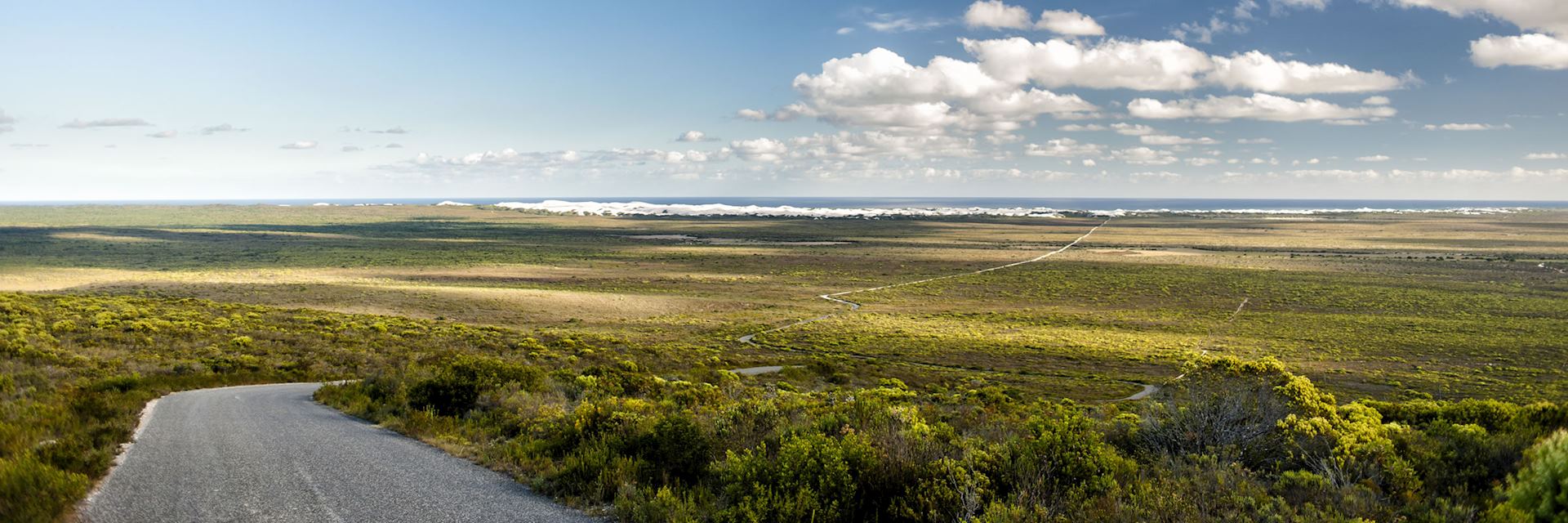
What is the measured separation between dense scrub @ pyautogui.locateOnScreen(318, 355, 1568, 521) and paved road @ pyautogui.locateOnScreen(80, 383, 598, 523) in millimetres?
550

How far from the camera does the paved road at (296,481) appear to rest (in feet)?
25.6

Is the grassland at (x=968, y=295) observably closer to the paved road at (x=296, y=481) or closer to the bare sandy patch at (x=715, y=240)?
the bare sandy patch at (x=715, y=240)

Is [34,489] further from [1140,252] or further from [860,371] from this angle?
[1140,252]

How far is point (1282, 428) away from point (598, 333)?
4026cm

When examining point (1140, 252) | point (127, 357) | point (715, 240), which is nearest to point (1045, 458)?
point (127, 357)

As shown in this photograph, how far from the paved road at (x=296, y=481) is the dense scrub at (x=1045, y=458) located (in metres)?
0.55

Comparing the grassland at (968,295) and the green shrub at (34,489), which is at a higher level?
the green shrub at (34,489)

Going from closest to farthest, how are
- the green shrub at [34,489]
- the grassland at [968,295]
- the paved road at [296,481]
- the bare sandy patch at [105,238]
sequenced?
the green shrub at [34,489] → the paved road at [296,481] → the grassland at [968,295] → the bare sandy patch at [105,238]

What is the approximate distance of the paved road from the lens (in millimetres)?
7789

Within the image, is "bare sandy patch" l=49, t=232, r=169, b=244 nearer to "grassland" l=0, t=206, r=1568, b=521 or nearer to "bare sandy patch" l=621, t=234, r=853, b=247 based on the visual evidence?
"grassland" l=0, t=206, r=1568, b=521

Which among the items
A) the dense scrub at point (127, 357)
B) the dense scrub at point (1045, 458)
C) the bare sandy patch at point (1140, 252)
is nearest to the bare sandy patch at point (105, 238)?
the dense scrub at point (127, 357)

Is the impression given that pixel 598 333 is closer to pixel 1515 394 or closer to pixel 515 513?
pixel 515 513

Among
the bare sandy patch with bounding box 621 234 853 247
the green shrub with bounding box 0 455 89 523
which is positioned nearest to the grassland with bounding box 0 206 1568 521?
the green shrub with bounding box 0 455 89 523

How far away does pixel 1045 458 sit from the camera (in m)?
8.23
